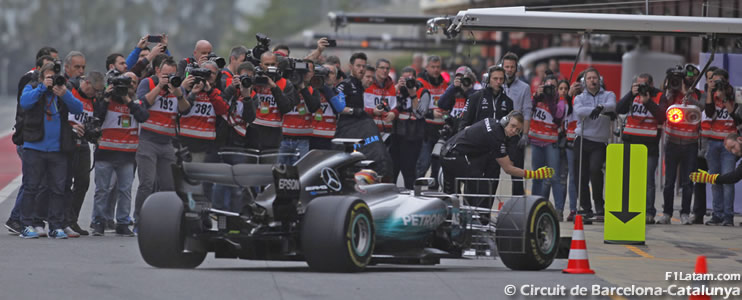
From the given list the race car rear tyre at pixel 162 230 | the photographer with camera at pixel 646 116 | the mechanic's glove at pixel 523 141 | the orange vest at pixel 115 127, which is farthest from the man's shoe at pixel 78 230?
the photographer with camera at pixel 646 116

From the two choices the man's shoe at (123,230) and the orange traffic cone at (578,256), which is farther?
the man's shoe at (123,230)

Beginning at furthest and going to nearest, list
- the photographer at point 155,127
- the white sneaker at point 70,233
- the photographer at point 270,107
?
the photographer at point 270,107, the photographer at point 155,127, the white sneaker at point 70,233

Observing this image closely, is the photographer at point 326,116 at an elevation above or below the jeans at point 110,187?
above

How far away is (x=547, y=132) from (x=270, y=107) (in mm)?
3957

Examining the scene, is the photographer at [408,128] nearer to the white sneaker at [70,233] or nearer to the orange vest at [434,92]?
the orange vest at [434,92]

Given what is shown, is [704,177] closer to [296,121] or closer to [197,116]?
[296,121]

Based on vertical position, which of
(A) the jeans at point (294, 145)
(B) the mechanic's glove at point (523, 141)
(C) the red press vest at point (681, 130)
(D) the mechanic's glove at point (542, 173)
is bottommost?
(D) the mechanic's glove at point (542, 173)

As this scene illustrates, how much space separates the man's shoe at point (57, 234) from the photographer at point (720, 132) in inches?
310

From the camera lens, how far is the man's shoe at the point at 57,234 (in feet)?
46.8

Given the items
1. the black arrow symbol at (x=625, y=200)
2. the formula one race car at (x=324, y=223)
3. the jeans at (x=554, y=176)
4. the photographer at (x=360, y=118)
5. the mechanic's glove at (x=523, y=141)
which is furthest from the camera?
the jeans at (x=554, y=176)

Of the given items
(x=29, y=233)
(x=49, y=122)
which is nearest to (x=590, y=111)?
(x=49, y=122)

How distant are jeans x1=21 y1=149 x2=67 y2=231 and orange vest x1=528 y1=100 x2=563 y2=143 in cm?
598

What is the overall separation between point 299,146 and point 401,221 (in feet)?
14.4

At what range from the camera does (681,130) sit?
57.1 ft
